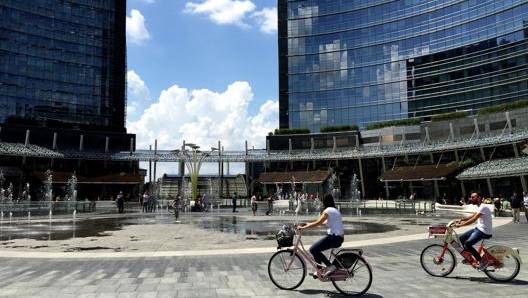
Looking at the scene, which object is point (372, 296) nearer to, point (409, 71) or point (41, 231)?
point (41, 231)

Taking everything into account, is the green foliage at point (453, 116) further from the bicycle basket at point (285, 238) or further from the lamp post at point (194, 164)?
the bicycle basket at point (285, 238)

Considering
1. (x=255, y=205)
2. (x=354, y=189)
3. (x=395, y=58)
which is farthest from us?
(x=395, y=58)

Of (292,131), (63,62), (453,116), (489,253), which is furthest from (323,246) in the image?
(63,62)

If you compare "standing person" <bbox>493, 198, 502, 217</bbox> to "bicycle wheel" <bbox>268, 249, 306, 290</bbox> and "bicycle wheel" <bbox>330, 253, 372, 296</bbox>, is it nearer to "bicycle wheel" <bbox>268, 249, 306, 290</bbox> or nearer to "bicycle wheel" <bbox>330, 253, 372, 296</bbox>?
"bicycle wheel" <bbox>330, 253, 372, 296</bbox>

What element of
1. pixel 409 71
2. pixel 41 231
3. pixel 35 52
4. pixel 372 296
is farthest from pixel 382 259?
pixel 35 52

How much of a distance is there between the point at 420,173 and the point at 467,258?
210 feet

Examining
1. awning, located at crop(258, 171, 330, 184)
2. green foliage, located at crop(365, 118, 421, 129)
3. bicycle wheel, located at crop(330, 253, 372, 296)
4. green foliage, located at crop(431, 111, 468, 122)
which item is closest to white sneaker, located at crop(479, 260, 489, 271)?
bicycle wheel, located at crop(330, 253, 372, 296)

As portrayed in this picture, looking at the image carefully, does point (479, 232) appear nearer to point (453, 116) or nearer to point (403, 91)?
point (453, 116)

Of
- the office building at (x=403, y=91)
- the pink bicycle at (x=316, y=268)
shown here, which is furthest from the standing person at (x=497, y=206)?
the pink bicycle at (x=316, y=268)

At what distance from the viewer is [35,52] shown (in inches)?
4122

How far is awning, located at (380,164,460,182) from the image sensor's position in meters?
66.9

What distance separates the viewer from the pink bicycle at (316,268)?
939cm

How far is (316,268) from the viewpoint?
31.4 feet

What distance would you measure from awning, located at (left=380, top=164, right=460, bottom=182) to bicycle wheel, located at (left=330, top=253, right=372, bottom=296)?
60382mm
